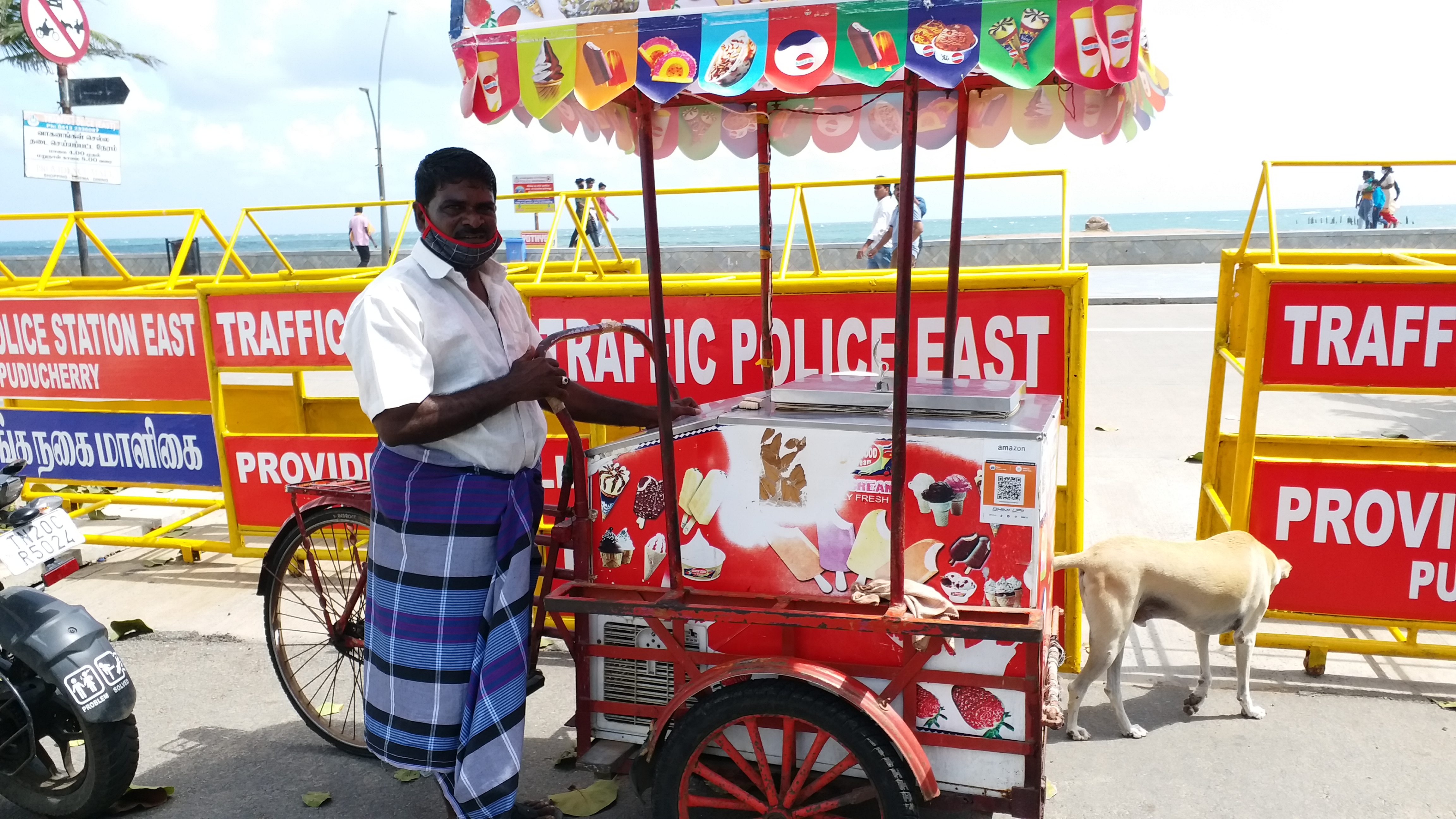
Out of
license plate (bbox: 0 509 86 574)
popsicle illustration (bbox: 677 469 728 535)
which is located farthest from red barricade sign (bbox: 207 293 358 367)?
popsicle illustration (bbox: 677 469 728 535)

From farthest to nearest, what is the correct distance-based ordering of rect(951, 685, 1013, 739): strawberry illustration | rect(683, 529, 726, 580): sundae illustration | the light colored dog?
the light colored dog
rect(683, 529, 726, 580): sundae illustration
rect(951, 685, 1013, 739): strawberry illustration

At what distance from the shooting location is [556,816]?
3104 millimetres

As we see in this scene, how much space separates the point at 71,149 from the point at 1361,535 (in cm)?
1004

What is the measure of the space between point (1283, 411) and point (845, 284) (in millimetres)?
6302

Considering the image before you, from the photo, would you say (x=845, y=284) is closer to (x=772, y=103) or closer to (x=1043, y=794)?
(x=772, y=103)

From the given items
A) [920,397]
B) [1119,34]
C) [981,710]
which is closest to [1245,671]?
[981,710]

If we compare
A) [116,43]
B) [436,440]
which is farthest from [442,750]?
[116,43]

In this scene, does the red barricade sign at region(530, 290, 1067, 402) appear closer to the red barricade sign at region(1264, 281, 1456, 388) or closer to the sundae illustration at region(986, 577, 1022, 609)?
the red barricade sign at region(1264, 281, 1456, 388)

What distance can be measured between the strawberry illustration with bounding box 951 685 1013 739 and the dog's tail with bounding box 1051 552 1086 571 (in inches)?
38.2

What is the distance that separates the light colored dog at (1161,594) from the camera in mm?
3518

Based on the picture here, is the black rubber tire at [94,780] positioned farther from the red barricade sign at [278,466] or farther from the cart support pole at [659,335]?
the red barricade sign at [278,466]

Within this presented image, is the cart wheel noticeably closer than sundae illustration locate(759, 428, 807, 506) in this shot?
Yes

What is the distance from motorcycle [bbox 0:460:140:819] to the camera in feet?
10.2

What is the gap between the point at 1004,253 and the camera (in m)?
20.4
